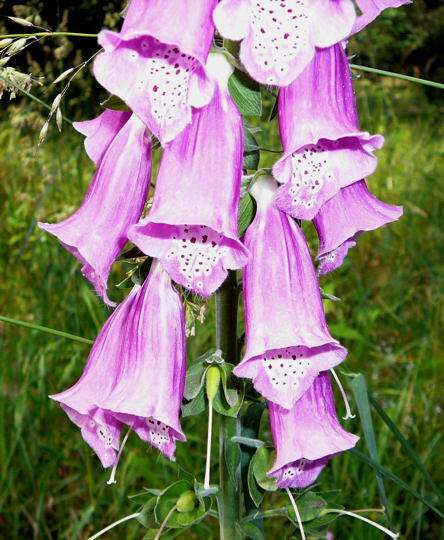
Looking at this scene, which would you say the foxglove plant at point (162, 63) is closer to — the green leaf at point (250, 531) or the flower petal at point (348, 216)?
the flower petal at point (348, 216)

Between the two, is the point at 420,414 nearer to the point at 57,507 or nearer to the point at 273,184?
the point at 57,507

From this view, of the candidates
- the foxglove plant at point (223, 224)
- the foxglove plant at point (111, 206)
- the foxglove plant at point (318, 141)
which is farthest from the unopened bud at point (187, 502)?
the foxglove plant at point (318, 141)

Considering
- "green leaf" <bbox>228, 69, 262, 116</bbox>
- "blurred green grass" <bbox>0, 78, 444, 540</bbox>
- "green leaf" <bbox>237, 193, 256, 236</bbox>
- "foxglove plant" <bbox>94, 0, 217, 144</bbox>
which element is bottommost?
"blurred green grass" <bbox>0, 78, 444, 540</bbox>

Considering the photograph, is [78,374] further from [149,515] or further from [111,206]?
[111,206]

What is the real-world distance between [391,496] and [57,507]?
0.95m

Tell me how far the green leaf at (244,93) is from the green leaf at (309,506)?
0.59 metres

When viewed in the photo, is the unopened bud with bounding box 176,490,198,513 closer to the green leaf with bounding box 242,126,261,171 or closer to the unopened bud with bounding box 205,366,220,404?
the unopened bud with bounding box 205,366,220,404

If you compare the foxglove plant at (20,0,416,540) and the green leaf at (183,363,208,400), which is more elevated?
the foxglove plant at (20,0,416,540)

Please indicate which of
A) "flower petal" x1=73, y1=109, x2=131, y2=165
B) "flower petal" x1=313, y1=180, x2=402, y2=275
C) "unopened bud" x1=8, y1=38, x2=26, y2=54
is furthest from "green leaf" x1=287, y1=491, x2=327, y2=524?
"unopened bud" x1=8, y1=38, x2=26, y2=54

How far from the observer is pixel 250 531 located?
3.61 ft

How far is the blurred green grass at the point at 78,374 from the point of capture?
187cm

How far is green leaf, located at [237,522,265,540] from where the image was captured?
110 cm

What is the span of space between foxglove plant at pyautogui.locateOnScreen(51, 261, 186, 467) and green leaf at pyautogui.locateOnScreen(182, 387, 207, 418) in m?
0.04

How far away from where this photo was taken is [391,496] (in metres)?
1.90
